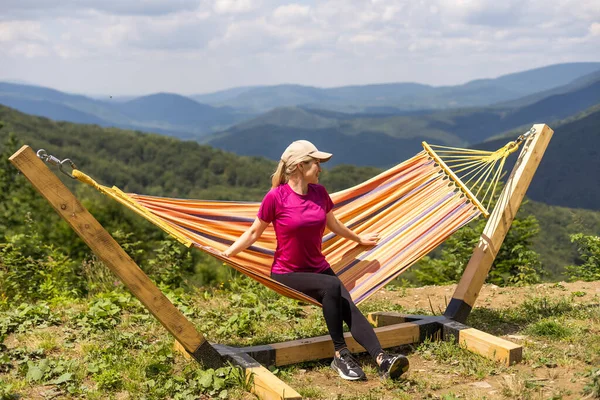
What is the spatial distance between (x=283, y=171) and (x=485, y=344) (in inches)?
58.1

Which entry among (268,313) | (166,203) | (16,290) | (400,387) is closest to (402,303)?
(268,313)

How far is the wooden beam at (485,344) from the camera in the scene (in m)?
3.29

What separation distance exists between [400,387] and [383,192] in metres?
1.34

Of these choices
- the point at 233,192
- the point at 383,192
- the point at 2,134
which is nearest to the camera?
the point at 383,192

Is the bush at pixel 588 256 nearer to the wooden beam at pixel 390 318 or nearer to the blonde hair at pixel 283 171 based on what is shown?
the wooden beam at pixel 390 318

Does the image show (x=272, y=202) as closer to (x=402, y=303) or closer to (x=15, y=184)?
(x=402, y=303)

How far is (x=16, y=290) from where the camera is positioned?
5.30 m

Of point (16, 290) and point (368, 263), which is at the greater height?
point (368, 263)

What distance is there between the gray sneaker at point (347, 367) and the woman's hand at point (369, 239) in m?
0.70

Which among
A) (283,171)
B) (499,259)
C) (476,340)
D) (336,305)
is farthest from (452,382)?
(499,259)

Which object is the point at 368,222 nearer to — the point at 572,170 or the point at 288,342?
the point at 288,342

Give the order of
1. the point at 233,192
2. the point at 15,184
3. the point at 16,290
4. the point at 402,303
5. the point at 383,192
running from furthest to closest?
the point at 233,192, the point at 15,184, the point at 16,290, the point at 402,303, the point at 383,192

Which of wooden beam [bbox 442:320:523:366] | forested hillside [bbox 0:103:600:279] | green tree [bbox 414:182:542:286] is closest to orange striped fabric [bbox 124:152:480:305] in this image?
wooden beam [bbox 442:320:523:366]

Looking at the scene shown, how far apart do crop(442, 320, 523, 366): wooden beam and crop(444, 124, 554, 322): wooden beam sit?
183mm
